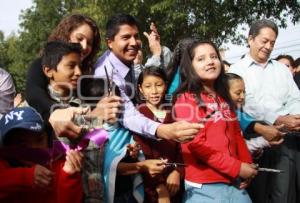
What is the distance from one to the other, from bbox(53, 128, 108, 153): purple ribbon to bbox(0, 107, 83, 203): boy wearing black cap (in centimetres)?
5

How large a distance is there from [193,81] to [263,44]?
126 centimetres

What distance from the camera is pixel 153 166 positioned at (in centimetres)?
304

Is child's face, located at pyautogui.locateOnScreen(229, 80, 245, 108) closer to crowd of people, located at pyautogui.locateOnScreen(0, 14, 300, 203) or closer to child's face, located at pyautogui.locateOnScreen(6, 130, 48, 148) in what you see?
crowd of people, located at pyautogui.locateOnScreen(0, 14, 300, 203)

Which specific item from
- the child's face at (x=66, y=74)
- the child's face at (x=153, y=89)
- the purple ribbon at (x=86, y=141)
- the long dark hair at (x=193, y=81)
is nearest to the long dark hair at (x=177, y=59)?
the child's face at (x=153, y=89)

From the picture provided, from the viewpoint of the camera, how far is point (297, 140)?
4176 mm

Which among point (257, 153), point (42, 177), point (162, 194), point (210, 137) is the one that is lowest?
point (162, 194)

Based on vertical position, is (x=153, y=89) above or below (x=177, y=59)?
below

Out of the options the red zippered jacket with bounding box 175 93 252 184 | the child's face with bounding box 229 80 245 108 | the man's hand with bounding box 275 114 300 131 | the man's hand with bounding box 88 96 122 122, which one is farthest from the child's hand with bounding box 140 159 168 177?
the man's hand with bounding box 275 114 300 131

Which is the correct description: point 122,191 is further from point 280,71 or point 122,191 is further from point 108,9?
point 108,9

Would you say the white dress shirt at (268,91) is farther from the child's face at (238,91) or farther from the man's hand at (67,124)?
the man's hand at (67,124)

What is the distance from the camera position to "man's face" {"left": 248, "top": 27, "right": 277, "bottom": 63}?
413 cm

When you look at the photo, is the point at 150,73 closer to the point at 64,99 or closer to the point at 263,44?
the point at 64,99

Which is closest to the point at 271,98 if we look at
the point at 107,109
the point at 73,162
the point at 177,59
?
the point at 177,59

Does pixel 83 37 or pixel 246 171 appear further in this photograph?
pixel 83 37
